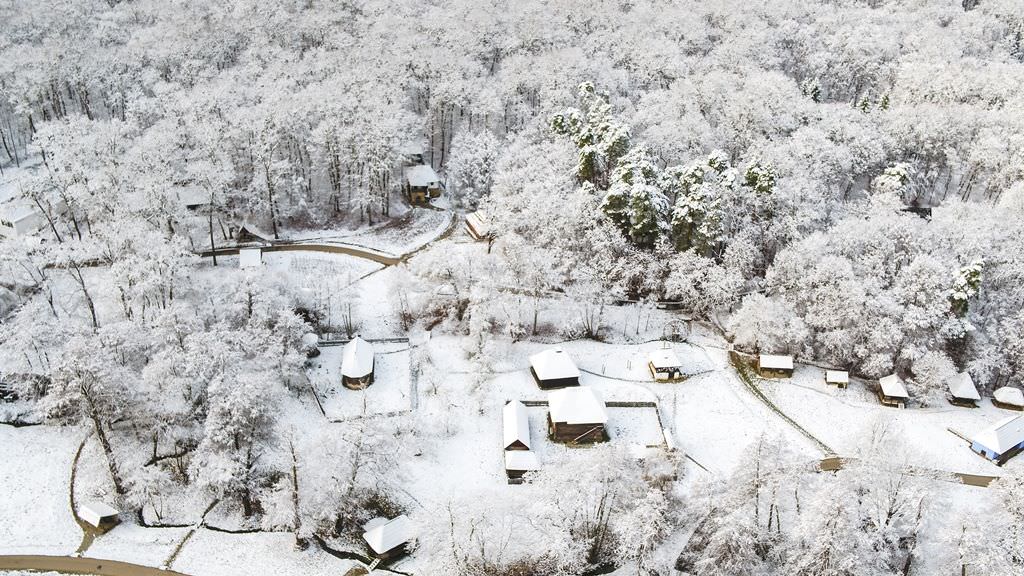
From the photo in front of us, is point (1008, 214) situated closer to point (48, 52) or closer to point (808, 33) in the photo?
point (808, 33)

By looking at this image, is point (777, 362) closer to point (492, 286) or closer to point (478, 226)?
point (492, 286)

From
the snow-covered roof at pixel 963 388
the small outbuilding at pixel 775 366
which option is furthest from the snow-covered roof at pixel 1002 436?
the small outbuilding at pixel 775 366

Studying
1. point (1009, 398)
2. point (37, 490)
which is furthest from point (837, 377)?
point (37, 490)

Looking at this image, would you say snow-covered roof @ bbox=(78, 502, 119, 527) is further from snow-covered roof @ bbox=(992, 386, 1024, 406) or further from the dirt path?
snow-covered roof @ bbox=(992, 386, 1024, 406)

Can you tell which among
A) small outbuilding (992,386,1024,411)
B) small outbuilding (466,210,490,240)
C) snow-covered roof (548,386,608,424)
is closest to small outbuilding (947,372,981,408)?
small outbuilding (992,386,1024,411)

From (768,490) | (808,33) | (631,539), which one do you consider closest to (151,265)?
(631,539)
